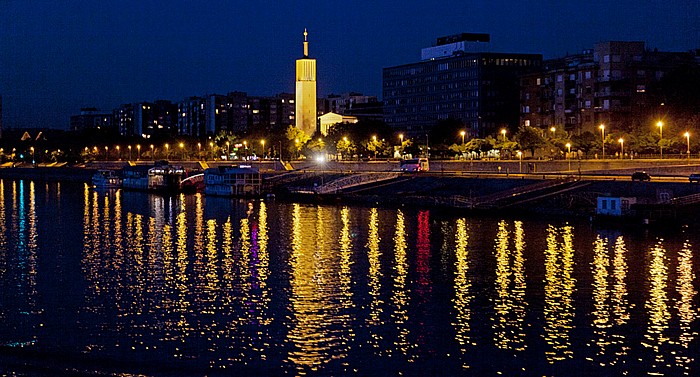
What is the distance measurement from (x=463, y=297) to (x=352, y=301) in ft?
16.6

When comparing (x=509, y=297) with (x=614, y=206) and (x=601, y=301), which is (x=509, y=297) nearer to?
(x=601, y=301)

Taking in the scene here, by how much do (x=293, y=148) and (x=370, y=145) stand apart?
26.9 m

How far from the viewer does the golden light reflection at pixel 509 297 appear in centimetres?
3338

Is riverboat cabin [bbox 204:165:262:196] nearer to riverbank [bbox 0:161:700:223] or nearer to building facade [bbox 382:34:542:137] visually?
riverbank [bbox 0:161:700:223]

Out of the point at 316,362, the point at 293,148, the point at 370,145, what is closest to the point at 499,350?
the point at 316,362

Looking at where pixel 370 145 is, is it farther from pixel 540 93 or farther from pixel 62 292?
pixel 62 292

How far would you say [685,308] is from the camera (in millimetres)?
38188

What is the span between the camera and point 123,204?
350 feet

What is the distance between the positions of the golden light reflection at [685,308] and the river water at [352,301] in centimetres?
10

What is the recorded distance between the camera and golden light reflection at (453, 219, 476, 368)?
33.3m

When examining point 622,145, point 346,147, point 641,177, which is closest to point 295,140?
point 346,147

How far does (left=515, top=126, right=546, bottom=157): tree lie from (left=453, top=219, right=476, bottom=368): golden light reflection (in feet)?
198

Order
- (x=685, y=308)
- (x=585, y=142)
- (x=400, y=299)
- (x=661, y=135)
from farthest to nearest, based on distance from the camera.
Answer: (x=585, y=142)
(x=661, y=135)
(x=400, y=299)
(x=685, y=308)

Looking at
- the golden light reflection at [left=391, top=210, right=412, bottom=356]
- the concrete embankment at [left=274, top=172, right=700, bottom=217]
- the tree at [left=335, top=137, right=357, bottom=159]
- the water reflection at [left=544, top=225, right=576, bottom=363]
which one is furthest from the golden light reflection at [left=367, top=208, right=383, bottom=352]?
the tree at [left=335, top=137, right=357, bottom=159]
